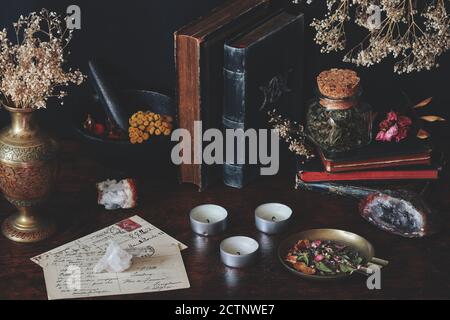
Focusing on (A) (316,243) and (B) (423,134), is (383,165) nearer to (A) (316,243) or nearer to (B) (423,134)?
(B) (423,134)

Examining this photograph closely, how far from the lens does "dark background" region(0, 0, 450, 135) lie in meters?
2.15

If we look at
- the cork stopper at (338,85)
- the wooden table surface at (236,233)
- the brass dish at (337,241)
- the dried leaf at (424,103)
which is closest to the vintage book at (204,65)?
the wooden table surface at (236,233)

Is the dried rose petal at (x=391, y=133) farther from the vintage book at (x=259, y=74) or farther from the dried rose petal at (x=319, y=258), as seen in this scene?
the dried rose petal at (x=319, y=258)

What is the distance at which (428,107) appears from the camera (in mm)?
2184

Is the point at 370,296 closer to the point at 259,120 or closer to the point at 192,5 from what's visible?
the point at 259,120

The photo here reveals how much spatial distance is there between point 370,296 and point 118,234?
56 cm

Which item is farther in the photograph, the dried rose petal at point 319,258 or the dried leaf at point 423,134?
the dried leaf at point 423,134

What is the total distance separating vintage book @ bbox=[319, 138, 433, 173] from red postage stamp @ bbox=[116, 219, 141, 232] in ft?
1.52

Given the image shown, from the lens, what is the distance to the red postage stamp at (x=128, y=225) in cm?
179

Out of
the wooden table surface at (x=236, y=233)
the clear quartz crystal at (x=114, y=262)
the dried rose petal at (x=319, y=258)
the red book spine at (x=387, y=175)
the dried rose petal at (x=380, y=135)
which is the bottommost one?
the wooden table surface at (x=236, y=233)

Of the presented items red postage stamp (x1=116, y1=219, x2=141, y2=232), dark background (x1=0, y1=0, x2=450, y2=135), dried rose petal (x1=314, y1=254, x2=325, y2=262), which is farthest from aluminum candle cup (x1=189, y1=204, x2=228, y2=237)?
dark background (x1=0, y1=0, x2=450, y2=135)

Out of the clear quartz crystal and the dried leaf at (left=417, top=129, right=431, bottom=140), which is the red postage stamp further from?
the dried leaf at (left=417, top=129, right=431, bottom=140)

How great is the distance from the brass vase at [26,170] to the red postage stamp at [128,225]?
0.51 feet

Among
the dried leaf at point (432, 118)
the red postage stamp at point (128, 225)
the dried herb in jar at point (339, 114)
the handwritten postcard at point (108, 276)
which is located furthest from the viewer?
the dried leaf at point (432, 118)
